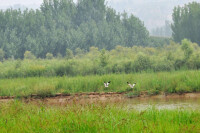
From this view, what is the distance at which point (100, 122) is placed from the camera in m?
7.49

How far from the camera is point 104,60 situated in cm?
2720

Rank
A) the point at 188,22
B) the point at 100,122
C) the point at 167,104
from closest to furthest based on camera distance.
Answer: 1. the point at 100,122
2. the point at 167,104
3. the point at 188,22

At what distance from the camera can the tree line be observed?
53.0 metres

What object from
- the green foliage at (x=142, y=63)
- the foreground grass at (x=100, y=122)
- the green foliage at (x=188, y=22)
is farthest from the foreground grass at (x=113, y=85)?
the green foliage at (x=188, y=22)

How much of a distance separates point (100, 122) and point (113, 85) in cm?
1342

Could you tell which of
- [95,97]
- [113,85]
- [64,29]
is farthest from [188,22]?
[95,97]

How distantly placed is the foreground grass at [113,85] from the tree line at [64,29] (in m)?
30.0

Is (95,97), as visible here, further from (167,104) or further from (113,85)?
(167,104)

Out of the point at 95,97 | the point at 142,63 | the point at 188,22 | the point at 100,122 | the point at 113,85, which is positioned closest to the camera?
the point at 100,122

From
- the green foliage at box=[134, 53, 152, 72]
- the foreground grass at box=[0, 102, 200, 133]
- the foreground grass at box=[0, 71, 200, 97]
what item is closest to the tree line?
the green foliage at box=[134, 53, 152, 72]

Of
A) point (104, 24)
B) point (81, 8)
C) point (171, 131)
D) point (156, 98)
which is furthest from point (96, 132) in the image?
point (81, 8)

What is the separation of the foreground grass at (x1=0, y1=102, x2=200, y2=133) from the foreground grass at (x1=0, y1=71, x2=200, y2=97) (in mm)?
10162

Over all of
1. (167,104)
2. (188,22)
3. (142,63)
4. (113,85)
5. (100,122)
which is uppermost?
(188,22)

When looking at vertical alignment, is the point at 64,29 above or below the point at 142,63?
above
